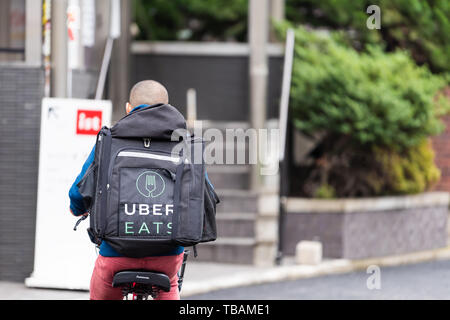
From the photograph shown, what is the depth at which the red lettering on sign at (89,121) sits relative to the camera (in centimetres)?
870

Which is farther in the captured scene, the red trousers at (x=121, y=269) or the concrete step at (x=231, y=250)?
the concrete step at (x=231, y=250)

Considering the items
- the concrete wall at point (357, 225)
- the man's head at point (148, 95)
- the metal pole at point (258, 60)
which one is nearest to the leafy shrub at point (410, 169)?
the concrete wall at point (357, 225)

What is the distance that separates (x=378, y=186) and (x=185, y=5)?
183 inches

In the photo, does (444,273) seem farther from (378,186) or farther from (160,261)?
(160,261)

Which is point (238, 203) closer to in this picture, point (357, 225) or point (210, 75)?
point (357, 225)

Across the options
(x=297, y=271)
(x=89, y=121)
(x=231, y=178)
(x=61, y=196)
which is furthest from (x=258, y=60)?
(x=61, y=196)

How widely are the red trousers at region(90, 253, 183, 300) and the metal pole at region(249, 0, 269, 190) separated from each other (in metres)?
7.66

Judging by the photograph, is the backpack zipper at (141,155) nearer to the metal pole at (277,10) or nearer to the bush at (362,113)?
the bush at (362,113)

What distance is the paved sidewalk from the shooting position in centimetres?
880

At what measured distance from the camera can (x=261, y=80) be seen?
12.5m

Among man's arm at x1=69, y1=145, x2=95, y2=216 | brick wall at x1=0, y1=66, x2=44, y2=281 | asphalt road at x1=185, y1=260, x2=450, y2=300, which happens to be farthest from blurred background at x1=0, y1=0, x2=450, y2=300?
man's arm at x1=69, y1=145, x2=95, y2=216

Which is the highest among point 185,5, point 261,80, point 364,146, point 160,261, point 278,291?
point 185,5

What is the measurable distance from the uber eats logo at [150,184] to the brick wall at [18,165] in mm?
4887
